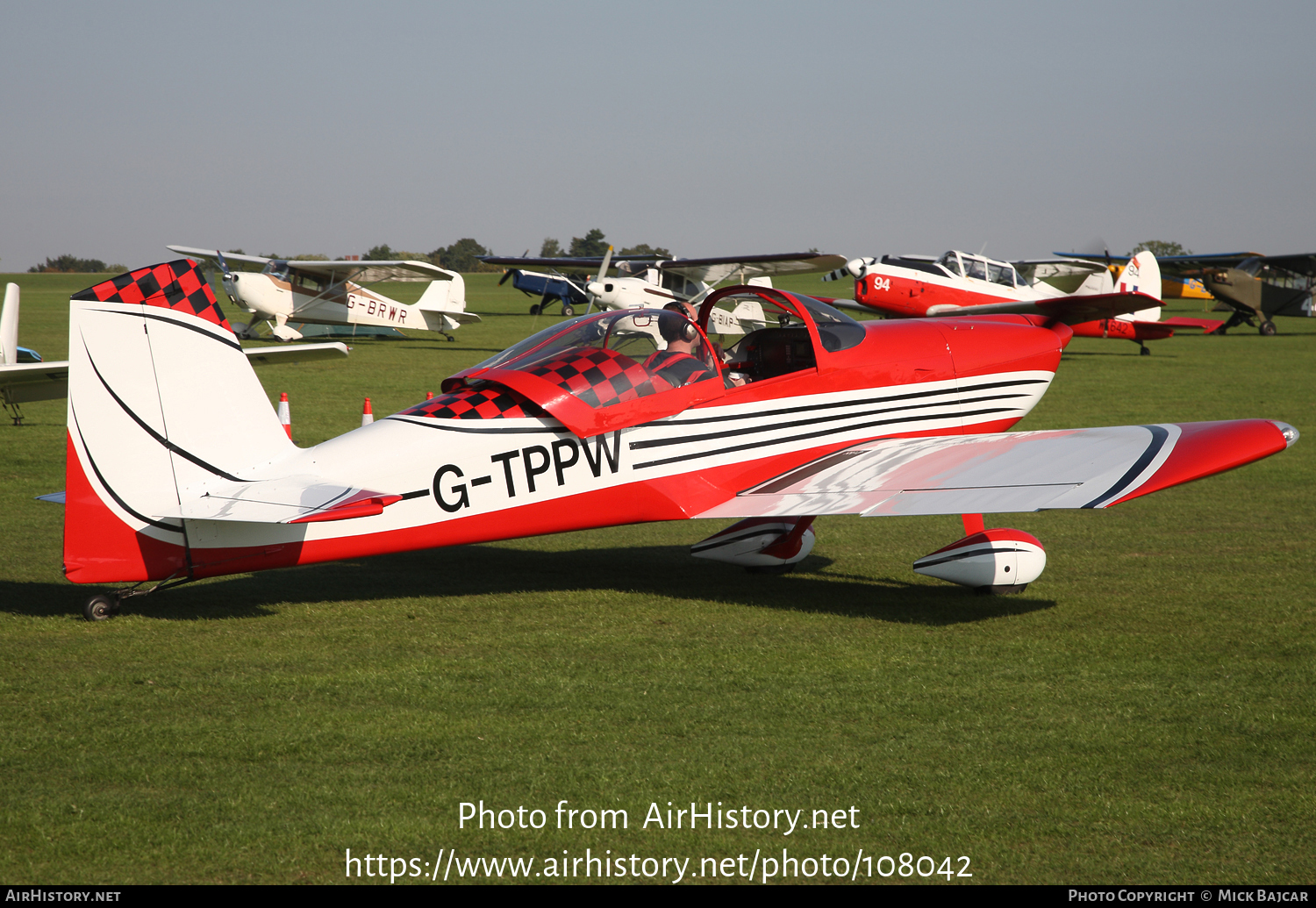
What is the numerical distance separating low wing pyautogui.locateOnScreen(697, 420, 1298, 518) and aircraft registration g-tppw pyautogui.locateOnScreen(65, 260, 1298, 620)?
0.02m

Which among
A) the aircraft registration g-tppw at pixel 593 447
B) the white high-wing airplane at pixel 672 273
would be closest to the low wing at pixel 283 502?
the aircraft registration g-tppw at pixel 593 447

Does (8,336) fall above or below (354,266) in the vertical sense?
below

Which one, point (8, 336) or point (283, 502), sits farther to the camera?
point (8, 336)

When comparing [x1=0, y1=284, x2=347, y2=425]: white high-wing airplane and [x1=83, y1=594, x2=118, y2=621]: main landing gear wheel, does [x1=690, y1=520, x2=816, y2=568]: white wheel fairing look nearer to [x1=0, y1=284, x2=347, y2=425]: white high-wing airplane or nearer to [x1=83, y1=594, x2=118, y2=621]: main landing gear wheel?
[x1=0, y1=284, x2=347, y2=425]: white high-wing airplane

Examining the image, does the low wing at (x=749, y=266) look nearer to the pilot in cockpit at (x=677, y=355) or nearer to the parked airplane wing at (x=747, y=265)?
the parked airplane wing at (x=747, y=265)

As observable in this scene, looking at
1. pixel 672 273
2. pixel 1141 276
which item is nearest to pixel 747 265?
pixel 672 273

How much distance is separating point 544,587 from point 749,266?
25.8 metres

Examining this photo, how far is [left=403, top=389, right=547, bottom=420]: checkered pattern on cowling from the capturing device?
19.6ft

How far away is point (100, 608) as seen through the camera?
18.6 feet

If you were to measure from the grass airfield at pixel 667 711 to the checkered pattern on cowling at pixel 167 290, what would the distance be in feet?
5.54

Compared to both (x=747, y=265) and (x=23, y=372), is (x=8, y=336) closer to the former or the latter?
(x=23, y=372)

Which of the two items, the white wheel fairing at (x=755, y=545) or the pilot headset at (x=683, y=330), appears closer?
Result: the pilot headset at (x=683, y=330)

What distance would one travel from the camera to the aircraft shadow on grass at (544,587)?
6.26 meters

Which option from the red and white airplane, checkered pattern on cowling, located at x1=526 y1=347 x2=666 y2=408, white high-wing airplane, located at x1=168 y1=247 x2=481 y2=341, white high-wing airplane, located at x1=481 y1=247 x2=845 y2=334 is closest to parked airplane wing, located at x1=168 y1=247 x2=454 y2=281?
white high-wing airplane, located at x1=168 y1=247 x2=481 y2=341
